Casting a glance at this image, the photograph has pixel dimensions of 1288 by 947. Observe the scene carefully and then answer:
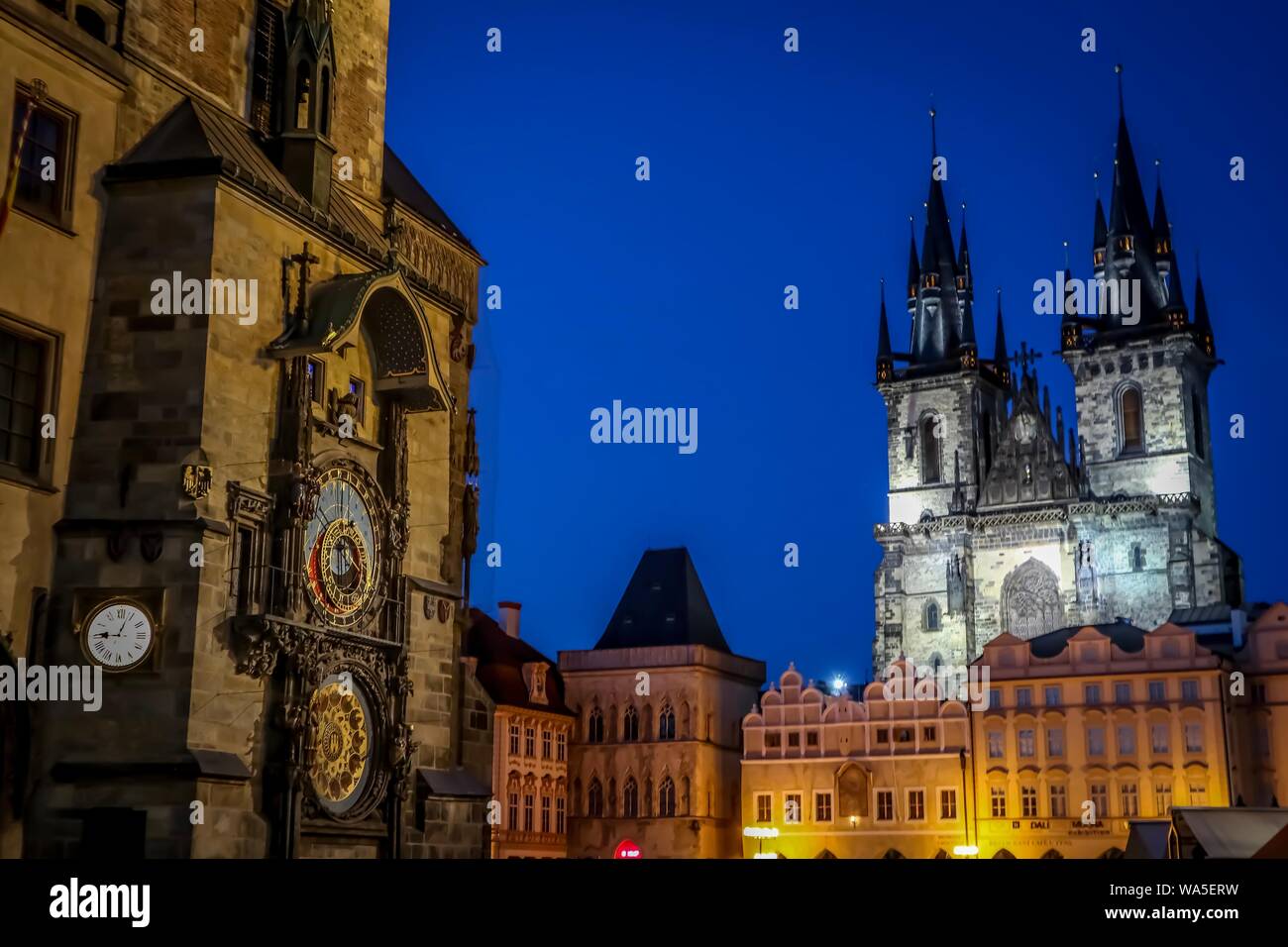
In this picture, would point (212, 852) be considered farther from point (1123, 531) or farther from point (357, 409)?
point (1123, 531)


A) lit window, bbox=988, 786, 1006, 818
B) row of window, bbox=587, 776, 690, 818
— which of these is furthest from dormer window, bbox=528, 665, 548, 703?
lit window, bbox=988, 786, 1006, 818

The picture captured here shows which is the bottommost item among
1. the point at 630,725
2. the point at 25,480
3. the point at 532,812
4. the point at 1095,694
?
the point at 532,812

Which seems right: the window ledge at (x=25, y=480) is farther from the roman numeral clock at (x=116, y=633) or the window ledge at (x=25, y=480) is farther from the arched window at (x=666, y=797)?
the arched window at (x=666, y=797)

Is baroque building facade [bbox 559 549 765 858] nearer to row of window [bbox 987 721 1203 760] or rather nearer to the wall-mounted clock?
row of window [bbox 987 721 1203 760]

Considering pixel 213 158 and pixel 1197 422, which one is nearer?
pixel 213 158

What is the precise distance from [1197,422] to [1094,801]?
24.3 m

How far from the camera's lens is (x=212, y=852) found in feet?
56.8

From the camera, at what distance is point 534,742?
63.1 metres

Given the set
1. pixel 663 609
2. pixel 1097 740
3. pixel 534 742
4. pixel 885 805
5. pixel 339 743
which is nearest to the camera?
pixel 339 743

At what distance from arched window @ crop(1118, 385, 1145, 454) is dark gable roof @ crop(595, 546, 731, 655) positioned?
846 inches

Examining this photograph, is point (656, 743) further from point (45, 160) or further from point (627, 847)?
point (45, 160)

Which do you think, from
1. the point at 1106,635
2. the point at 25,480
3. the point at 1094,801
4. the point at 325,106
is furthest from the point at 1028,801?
the point at 25,480
